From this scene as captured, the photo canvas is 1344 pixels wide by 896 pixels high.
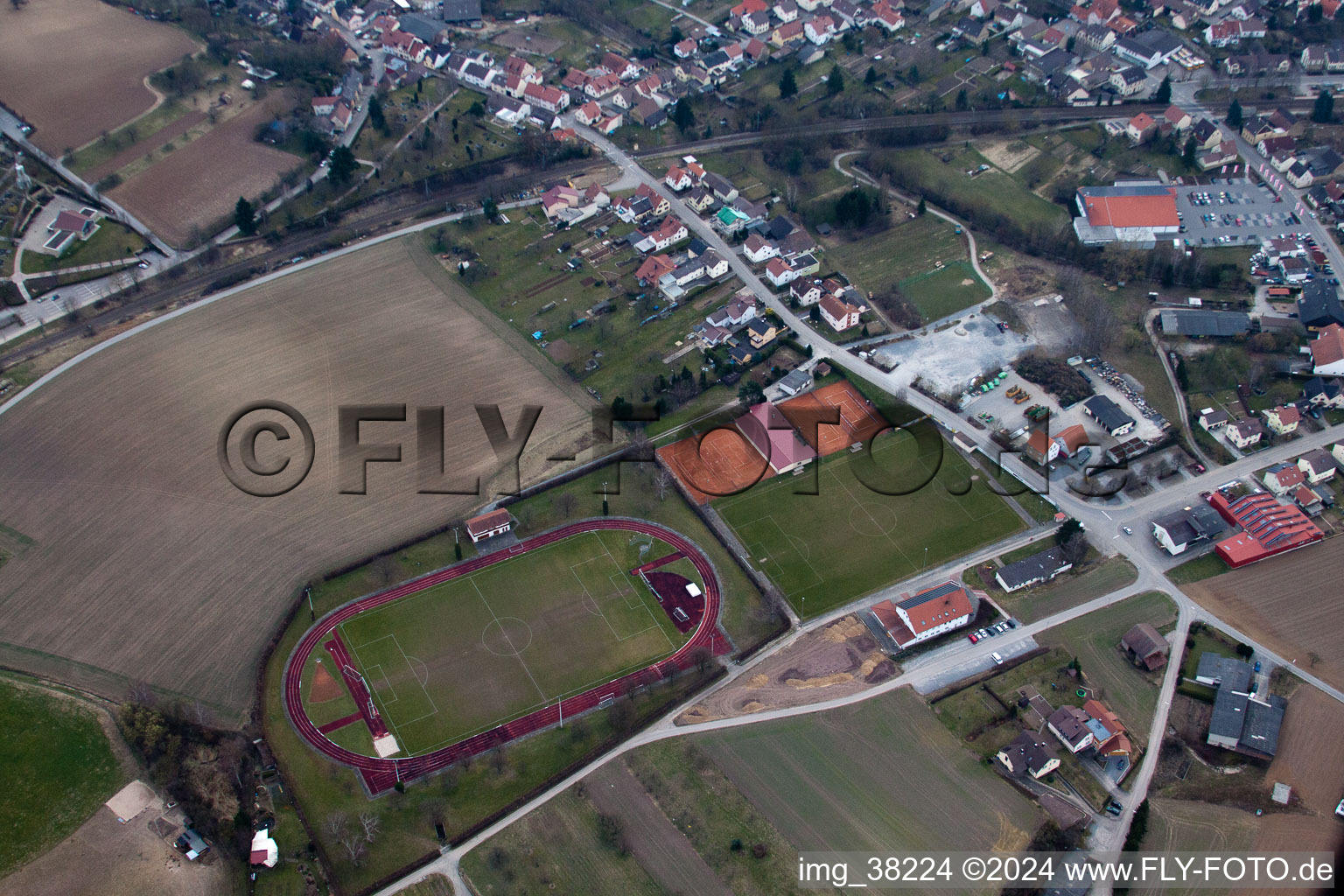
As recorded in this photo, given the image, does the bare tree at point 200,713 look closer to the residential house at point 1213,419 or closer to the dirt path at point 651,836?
the dirt path at point 651,836

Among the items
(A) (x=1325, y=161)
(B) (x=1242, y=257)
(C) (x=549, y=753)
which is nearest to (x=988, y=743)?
(C) (x=549, y=753)

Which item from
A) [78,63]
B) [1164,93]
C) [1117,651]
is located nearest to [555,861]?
[1117,651]

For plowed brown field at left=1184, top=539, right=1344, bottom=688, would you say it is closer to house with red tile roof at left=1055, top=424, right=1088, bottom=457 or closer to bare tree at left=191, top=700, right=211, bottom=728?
house with red tile roof at left=1055, top=424, right=1088, bottom=457

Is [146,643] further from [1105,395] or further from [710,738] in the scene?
[1105,395]

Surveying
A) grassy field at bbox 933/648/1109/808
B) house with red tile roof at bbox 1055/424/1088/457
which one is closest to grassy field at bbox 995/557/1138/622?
grassy field at bbox 933/648/1109/808

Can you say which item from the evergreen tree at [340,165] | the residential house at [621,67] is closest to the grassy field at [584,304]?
the evergreen tree at [340,165]

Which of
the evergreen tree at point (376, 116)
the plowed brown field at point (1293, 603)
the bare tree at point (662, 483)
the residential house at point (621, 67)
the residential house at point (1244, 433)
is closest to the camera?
the plowed brown field at point (1293, 603)
